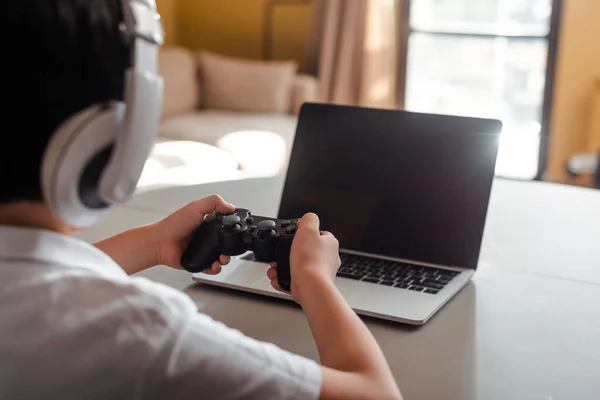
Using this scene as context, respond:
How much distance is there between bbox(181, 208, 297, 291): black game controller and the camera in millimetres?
885

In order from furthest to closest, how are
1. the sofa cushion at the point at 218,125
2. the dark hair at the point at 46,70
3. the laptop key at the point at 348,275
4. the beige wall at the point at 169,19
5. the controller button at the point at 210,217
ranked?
the beige wall at the point at 169,19, the sofa cushion at the point at 218,125, the laptop key at the point at 348,275, the controller button at the point at 210,217, the dark hair at the point at 46,70

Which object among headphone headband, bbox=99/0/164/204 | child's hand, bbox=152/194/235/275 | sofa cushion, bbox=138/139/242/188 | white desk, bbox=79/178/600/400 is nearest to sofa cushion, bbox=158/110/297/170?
sofa cushion, bbox=138/139/242/188

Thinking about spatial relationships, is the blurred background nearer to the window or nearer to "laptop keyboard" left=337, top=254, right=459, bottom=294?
the window

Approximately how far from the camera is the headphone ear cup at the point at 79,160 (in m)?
0.57

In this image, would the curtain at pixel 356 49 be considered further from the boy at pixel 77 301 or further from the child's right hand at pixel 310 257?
the boy at pixel 77 301

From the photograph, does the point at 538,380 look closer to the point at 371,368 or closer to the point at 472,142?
the point at 371,368

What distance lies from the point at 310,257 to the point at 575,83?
343 centimetres

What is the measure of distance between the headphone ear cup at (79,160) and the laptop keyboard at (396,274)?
550mm

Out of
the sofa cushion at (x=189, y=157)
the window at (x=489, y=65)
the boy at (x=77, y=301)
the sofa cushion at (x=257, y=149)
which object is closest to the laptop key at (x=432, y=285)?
the boy at (x=77, y=301)

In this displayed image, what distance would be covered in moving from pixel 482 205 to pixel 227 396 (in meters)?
0.66

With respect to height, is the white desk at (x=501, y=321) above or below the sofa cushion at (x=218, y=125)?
above

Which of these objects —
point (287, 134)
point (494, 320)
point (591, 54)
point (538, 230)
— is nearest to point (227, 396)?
point (494, 320)

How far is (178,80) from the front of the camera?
4.12 metres

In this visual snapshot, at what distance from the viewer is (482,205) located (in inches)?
45.3
